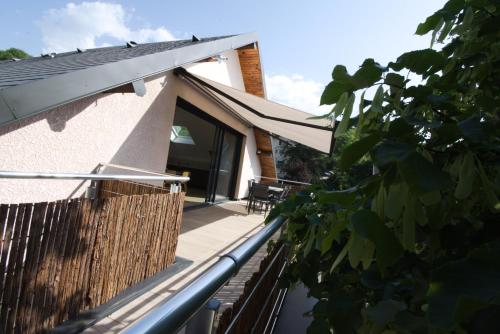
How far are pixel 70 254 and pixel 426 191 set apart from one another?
3.70 m

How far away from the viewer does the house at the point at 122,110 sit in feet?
13.7

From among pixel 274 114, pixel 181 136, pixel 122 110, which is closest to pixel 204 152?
pixel 181 136

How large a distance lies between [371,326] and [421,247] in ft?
1.33

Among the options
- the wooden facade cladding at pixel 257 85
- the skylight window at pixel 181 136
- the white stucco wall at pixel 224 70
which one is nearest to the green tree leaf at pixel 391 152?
the white stucco wall at pixel 224 70

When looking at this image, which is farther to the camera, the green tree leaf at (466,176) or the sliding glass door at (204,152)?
the sliding glass door at (204,152)

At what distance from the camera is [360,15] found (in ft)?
11.4

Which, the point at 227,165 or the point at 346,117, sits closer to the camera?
the point at 346,117

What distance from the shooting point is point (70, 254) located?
136 inches

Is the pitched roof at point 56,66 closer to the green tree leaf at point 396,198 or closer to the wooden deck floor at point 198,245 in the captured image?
the wooden deck floor at point 198,245

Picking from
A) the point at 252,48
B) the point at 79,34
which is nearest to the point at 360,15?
the point at 252,48

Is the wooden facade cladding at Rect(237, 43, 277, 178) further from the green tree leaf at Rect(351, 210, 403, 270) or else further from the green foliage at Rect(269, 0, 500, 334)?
the green tree leaf at Rect(351, 210, 403, 270)

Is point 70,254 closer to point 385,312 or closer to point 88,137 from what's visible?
point 88,137

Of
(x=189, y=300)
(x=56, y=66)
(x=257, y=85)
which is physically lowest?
(x=189, y=300)

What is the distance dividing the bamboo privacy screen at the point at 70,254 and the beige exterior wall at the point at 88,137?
4.94 ft
